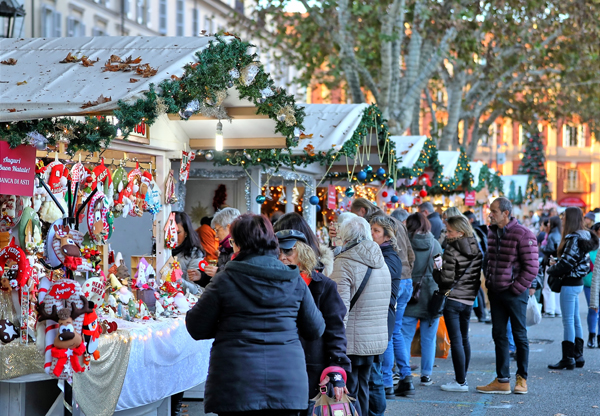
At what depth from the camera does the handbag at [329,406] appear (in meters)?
4.20

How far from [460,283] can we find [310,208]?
18.4 feet

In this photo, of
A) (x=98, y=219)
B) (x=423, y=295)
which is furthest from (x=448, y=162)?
(x=98, y=219)

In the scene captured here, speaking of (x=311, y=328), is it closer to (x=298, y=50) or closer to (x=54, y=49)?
(x=54, y=49)

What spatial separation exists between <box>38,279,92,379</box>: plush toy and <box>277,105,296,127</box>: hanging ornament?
2636 millimetres

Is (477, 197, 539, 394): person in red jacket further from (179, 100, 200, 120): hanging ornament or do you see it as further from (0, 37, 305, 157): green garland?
(179, 100, 200, 120): hanging ornament

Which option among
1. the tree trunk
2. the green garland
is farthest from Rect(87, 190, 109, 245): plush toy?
the tree trunk

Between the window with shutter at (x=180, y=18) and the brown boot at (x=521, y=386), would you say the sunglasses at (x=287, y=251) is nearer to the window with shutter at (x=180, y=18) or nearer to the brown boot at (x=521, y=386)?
the brown boot at (x=521, y=386)

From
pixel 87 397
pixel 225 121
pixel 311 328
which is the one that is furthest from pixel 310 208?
pixel 311 328

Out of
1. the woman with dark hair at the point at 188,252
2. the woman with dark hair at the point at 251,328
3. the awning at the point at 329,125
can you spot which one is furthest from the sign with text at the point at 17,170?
the awning at the point at 329,125

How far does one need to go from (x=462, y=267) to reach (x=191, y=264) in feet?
7.98

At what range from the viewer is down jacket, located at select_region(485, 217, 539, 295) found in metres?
7.12

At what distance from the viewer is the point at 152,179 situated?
278 inches

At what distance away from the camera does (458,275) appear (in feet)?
24.5

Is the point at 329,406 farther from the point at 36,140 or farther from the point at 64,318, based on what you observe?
the point at 36,140
